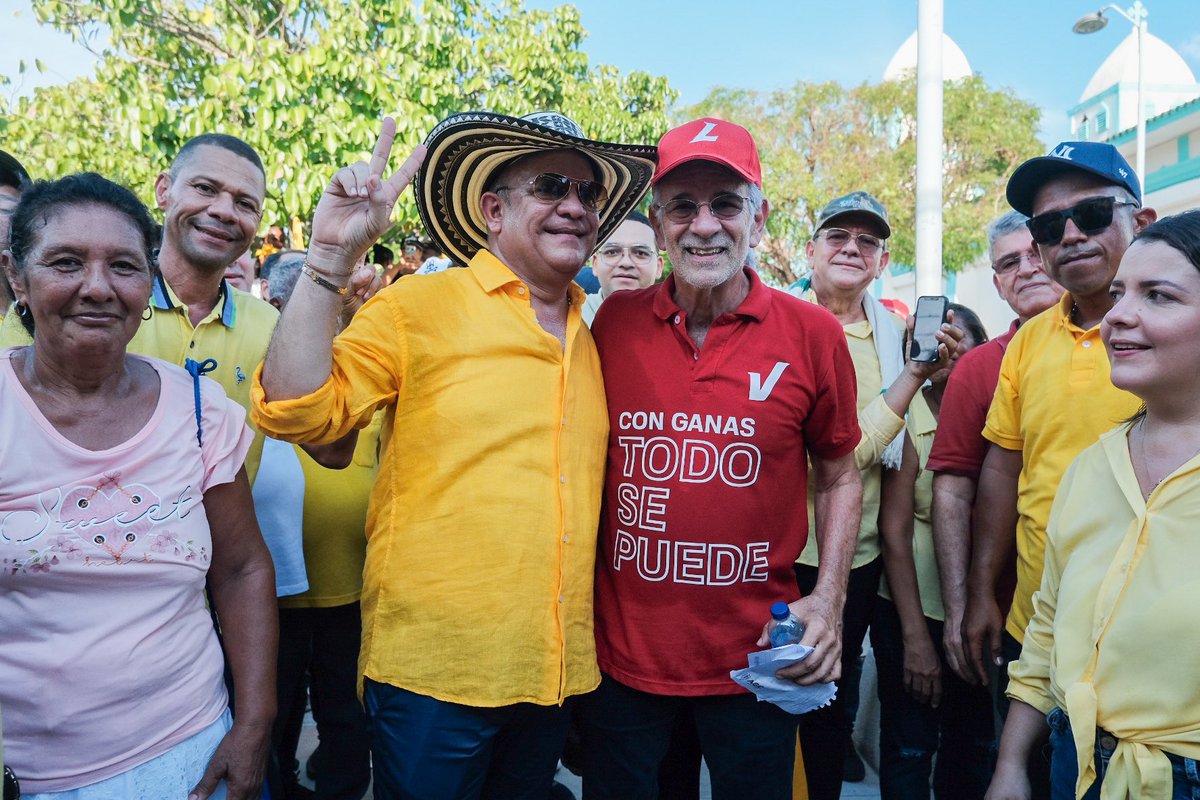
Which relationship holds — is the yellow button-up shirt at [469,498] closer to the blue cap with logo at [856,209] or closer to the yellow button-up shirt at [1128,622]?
the yellow button-up shirt at [1128,622]

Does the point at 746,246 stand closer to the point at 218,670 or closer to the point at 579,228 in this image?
the point at 579,228

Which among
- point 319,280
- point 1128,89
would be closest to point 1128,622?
point 319,280

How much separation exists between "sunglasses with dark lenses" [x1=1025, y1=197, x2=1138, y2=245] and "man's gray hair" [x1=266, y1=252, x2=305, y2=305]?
121 inches

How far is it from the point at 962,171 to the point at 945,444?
66.3 feet

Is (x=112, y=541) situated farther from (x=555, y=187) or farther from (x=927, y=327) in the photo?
(x=927, y=327)

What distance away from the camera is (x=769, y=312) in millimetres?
2439

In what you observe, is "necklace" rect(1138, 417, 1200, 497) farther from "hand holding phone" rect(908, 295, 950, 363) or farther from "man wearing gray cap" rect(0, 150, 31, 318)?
"man wearing gray cap" rect(0, 150, 31, 318)

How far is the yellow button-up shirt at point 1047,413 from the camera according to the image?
2479 millimetres

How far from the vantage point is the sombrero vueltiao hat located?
7.23ft

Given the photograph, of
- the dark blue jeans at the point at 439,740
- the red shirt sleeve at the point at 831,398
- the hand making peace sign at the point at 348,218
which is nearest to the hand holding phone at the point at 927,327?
the red shirt sleeve at the point at 831,398

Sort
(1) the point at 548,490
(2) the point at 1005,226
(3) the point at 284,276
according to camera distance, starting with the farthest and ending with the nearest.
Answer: (3) the point at 284,276 < (2) the point at 1005,226 < (1) the point at 548,490

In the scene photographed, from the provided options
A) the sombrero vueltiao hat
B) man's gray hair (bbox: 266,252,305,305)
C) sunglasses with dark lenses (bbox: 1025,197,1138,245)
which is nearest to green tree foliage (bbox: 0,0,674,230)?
man's gray hair (bbox: 266,252,305,305)

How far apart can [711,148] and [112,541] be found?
1.76m

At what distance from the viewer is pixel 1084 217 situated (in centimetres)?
255
